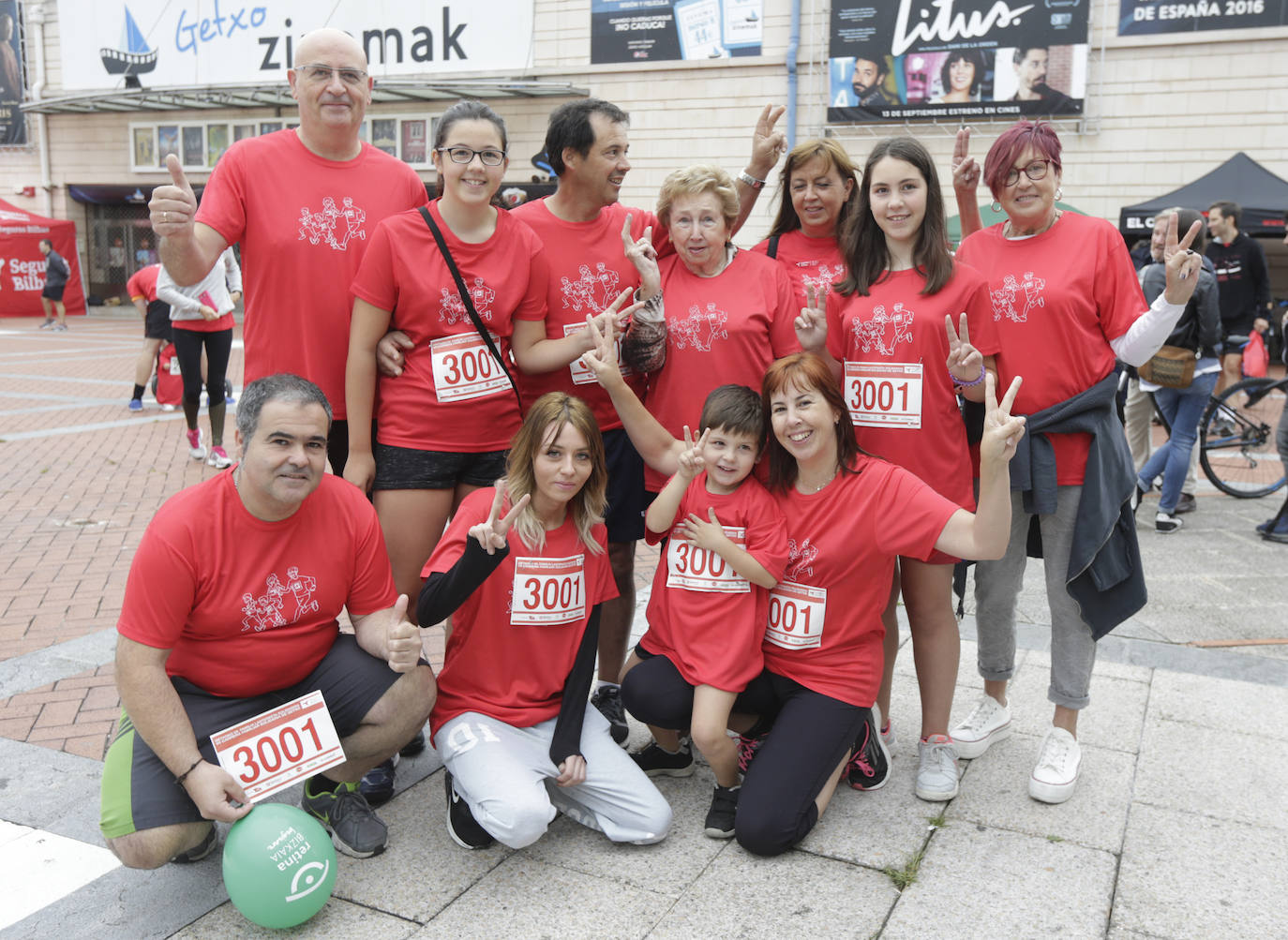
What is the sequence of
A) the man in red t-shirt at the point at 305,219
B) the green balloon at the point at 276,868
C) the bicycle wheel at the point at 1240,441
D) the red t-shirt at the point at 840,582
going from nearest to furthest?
the green balloon at the point at 276,868 → the red t-shirt at the point at 840,582 → the man in red t-shirt at the point at 305,219 → the bicycle wheel at the point at 1240,441

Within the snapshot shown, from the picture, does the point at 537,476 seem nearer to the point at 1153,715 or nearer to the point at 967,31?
the point at 1153,715

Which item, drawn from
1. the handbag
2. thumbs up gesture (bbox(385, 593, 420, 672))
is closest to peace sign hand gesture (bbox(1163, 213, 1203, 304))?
thumbs up gesture (bbox(385, 593, 420, 672))

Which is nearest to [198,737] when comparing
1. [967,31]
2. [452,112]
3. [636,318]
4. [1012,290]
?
[636,318]

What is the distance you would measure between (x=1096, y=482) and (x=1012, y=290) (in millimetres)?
641

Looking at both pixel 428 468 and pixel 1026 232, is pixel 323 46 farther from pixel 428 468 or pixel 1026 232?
pixel 1026 232

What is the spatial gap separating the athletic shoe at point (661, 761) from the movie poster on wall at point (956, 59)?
45.0 feet

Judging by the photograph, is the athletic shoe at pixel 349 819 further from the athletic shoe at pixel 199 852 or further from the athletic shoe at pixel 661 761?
the athletic shoe at pixel 661 761

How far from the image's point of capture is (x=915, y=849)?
2.86 m

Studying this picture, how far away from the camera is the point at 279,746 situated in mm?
2646

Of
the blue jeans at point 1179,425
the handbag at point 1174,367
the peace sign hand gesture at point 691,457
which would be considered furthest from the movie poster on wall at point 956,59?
the peace sign hand gesture at point 691,457

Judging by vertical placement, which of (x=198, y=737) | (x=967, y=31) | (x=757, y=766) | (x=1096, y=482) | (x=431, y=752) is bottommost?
(x=431, y=752)

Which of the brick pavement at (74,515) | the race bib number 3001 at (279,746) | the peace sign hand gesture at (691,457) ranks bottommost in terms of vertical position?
the brick pavement at (74,515)

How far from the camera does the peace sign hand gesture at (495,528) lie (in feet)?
9.02

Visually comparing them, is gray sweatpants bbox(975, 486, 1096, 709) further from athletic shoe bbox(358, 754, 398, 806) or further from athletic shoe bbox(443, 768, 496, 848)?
athletic shoe bbox(358, 754, 398, 806)
